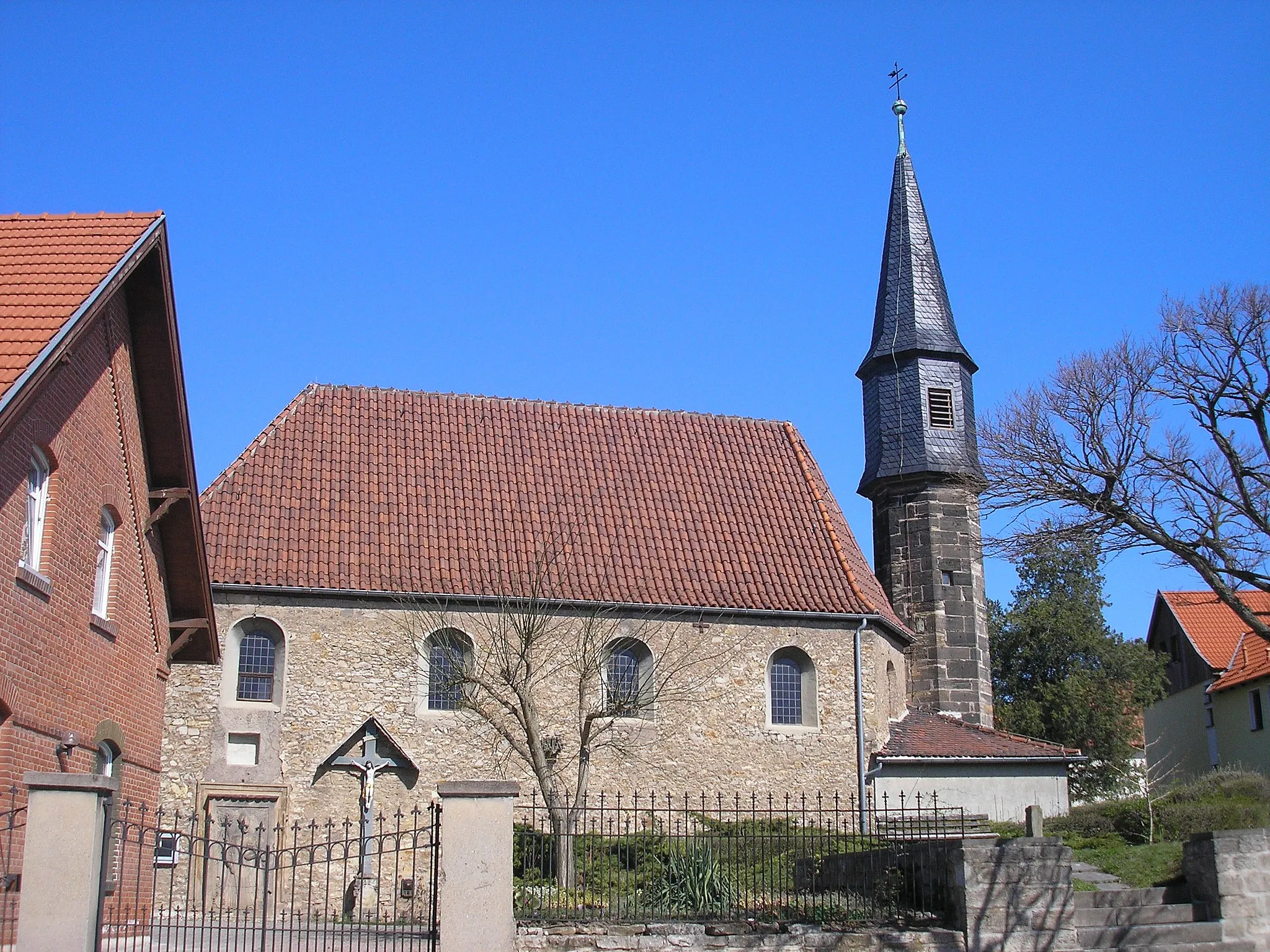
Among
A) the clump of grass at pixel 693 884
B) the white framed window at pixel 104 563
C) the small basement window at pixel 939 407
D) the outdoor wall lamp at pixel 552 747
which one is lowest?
the clump of grass at pixel 693 884

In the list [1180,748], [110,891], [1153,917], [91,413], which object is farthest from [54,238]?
[1180,748]

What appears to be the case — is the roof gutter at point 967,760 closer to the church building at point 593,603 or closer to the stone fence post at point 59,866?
the church building at point 593,603

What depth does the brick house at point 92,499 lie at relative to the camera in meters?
11.4

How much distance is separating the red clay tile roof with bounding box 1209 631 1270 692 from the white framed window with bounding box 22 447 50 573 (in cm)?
2903

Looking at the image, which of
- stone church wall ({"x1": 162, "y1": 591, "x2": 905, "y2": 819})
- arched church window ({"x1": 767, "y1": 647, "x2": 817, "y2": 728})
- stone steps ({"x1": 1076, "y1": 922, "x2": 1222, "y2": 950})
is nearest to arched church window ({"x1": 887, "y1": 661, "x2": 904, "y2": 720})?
stone church wall ({"x1": 162, "y1": 591, "x2": 905, "y2": 819})

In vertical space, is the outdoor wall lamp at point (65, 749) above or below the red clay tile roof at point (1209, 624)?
below

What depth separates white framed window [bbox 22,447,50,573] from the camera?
39.5 feet

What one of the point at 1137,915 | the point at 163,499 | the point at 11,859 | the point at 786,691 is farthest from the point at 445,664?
the point at 1137,915

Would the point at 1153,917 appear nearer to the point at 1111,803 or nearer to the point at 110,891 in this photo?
the point at 1111,803

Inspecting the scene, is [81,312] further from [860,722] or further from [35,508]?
[860,722]

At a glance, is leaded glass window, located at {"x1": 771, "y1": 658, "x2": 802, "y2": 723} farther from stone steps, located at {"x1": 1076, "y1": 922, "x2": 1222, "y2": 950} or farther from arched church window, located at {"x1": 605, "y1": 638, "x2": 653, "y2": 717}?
stone steps, located at {"x1": 1076, "y1": 922, "x2": 1222, "y2": 950}

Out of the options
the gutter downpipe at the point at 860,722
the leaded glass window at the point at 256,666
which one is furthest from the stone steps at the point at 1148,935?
the leaded glass window at the point at 256,666

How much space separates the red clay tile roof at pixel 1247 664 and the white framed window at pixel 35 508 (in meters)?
29.0

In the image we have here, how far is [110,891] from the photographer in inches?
496
